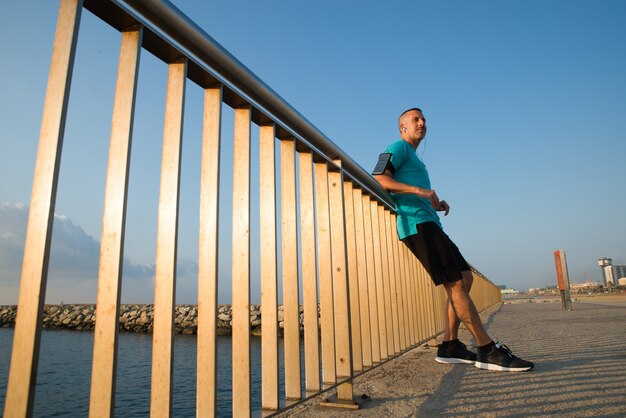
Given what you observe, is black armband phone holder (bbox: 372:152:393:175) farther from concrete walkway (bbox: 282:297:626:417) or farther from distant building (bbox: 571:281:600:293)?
distant building (bbox: 571:281:600:293)

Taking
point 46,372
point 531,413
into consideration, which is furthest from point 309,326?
point 46,372

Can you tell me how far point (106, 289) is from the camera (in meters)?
0.81

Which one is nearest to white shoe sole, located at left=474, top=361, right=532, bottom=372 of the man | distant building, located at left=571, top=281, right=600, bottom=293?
the man

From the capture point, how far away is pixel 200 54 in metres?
A: 1.15

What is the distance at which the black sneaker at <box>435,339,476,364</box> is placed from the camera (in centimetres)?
276

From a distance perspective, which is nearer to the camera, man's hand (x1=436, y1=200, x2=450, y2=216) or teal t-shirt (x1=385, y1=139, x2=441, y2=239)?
teal t-shirt (x1=385, y1=139, x2=441, y2=239)

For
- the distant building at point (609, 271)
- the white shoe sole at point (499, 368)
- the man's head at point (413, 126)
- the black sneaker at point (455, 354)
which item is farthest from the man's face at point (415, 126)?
the distant building at point (609, 271)

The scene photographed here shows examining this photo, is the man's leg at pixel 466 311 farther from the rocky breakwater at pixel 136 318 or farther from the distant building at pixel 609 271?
the distant building at pixel 609 271

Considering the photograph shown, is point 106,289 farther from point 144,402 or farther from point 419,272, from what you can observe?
point 419,272

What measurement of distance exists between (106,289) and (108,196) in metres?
0.19

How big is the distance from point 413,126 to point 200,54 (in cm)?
240

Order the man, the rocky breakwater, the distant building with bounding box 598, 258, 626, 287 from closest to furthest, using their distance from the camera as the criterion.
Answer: the man < the rocky breakwater < the distant building with bounding box 598, 258, 626, 287

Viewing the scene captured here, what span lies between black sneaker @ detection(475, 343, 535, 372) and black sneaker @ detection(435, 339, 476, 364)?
21 centimetres

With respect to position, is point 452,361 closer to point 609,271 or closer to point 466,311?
point 466,311
